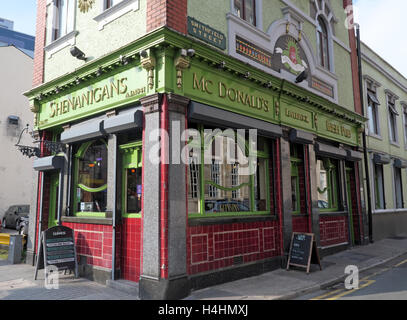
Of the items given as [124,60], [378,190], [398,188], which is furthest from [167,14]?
[398,188]

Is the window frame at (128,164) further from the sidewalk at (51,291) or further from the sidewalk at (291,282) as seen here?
the sidewalk at (291,282)

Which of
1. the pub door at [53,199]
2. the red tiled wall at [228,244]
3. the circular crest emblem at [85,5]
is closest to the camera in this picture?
the red tiled wall at [228,244]

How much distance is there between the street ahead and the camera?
252 inches

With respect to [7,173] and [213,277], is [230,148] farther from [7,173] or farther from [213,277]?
[7,173]

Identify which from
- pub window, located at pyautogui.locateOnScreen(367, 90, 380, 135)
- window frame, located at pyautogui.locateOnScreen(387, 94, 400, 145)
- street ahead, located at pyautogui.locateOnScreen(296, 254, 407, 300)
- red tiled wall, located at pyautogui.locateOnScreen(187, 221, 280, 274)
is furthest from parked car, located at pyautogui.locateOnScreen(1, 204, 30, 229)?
window frame, located at pyautogui.locateOnScreen(387, 94, 400, 145)

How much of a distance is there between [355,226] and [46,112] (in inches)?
474

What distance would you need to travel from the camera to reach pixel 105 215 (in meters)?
7.76

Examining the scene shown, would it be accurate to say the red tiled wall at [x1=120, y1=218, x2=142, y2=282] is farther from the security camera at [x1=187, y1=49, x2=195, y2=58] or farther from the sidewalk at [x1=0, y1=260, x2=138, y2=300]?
the security camera at [x1=187, y1=49, x2=195, y2=58]

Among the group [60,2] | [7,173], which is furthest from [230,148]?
[7,173]

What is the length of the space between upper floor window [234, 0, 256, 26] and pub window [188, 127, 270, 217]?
3.45m

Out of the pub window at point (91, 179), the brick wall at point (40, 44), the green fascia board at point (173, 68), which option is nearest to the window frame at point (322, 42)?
the green fascia board at point (173, 68)

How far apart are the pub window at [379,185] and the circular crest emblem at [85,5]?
47.4 feet

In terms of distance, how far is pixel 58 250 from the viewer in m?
7.99

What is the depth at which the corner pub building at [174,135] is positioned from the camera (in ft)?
21.8
